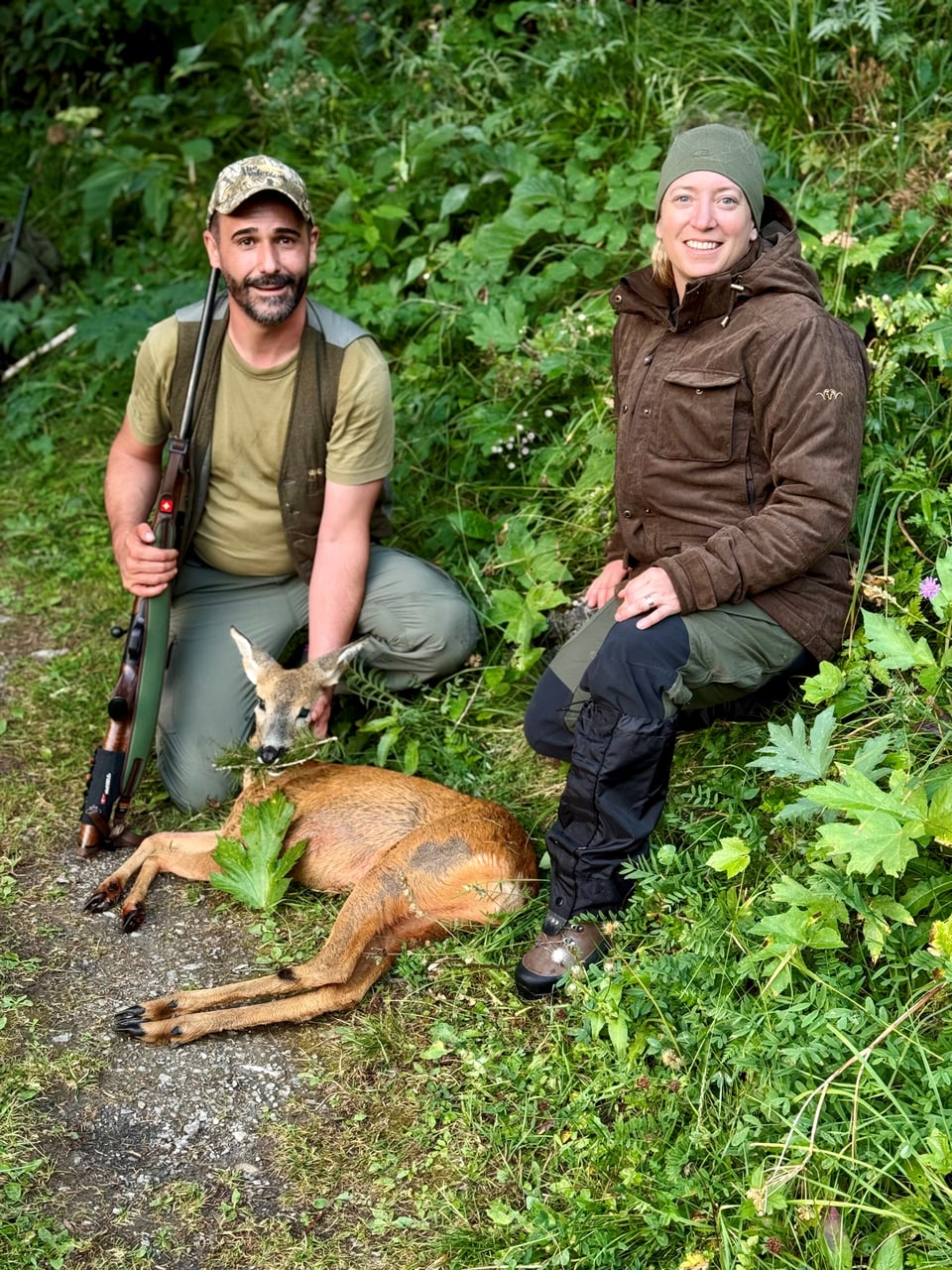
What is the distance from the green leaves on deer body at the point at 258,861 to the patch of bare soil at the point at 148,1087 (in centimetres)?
18

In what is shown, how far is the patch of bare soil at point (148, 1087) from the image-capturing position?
3217 mm

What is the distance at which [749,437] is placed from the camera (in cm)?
386

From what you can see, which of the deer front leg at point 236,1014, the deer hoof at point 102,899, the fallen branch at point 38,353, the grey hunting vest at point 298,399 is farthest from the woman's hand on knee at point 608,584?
the fallen branch at point 38,353

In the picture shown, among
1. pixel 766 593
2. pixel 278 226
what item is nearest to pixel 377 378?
pixel 278 226

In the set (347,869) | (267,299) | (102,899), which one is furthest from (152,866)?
(267,299)

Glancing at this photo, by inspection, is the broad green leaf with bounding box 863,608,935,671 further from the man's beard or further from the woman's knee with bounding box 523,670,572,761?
the man's beard

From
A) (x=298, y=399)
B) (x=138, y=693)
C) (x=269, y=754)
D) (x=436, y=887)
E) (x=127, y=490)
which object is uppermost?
(x=298, y=399)

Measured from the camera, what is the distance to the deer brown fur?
3865mm

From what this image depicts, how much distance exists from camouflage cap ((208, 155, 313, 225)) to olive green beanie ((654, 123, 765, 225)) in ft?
4.97

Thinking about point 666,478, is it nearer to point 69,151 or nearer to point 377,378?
point 377,378

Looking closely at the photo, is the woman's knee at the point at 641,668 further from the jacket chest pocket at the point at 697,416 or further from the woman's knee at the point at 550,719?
the woman's knee at the point at 550,719

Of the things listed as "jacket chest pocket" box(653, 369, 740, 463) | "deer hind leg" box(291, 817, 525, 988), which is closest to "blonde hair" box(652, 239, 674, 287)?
"jacket chest pocket" box(653, 369, 740, 463)

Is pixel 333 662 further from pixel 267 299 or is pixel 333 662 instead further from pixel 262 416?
pixel 267 299

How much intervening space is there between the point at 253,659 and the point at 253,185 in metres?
1.78
